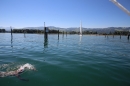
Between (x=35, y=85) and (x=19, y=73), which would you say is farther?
(x=19, y=73)

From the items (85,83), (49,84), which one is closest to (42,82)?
(49,84)

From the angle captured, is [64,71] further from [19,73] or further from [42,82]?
[19,73]

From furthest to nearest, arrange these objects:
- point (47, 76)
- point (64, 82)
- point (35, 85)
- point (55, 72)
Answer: point (55, 72)
point (47, 76)
point (64, 82)
point (35, 85)

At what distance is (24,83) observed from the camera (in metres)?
8.02

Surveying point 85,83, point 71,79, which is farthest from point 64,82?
point 85,83

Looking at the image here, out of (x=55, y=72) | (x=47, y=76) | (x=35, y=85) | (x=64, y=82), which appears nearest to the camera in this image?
(x=35, y=85)

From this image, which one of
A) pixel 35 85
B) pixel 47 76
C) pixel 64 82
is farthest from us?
pixel 47 76

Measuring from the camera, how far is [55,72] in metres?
10.1

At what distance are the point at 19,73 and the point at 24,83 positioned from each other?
5.68 feet

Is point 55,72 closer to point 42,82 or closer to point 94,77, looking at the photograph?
→ point 42,82

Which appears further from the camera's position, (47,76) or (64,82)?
(47,76)

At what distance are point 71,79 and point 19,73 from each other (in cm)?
393

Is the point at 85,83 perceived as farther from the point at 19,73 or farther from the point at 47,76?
the point at 19,73

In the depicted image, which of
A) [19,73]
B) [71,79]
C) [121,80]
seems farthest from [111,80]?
[19,73]
